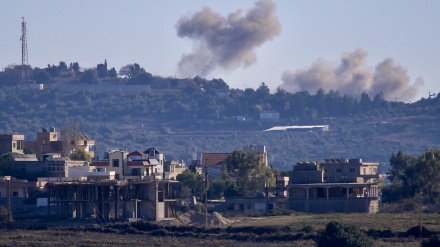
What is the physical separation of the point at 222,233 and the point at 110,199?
1362 cm

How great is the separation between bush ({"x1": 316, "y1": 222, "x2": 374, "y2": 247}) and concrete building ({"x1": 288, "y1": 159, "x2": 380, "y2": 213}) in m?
22.8

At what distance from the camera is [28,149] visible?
110 m

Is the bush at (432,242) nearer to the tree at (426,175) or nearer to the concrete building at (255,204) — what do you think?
the concrete building at (255,204)

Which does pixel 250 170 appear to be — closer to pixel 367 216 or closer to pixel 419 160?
pixel 419 160

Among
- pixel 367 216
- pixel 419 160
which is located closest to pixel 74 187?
pixel 367 216

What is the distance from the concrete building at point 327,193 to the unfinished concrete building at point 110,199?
9016 millimetres

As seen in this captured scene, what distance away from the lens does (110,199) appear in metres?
85.8

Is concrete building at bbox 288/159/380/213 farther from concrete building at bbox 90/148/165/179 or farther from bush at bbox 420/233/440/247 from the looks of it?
bush at bbox 420/233/440/247

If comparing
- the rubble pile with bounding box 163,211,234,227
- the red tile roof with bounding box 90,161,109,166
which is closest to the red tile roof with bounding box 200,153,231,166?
the red tile roof with bounding box 90,161,109,166

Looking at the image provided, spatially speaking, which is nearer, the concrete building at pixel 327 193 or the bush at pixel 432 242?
the bush at pixel 432 242

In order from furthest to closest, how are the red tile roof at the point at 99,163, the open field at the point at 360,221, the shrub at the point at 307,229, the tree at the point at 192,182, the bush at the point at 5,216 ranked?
the tree at the point at 192,182
the red tile roof at the point at 99,163
the bush at the point at 5,216
the open field at the point at 360,221
the shrub at the point at 307,229

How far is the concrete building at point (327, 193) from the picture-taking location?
89.5 m

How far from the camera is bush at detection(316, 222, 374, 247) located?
63719 millimetres

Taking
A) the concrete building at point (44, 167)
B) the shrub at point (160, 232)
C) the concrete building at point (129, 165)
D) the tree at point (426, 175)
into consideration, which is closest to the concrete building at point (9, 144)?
the concrete building at point (129, 165)
